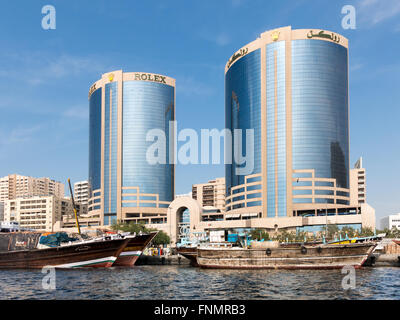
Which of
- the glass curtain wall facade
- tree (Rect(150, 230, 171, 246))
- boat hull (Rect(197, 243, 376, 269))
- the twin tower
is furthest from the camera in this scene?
the glass curtain wall facade

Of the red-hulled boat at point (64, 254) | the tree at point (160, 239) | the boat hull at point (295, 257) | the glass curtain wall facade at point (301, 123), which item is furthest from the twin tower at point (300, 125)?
the red-hulled boat at point (64, 254)

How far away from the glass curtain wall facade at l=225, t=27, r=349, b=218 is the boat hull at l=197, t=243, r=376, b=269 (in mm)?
111305

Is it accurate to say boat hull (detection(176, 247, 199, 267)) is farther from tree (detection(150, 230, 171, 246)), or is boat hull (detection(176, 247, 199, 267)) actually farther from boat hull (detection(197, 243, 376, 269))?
tree (detection(150, 230, 171, 246))

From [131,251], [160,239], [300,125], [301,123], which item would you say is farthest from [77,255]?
[301,123]

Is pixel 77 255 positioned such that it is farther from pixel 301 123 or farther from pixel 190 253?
pixel 301 123

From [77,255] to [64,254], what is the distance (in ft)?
8.23

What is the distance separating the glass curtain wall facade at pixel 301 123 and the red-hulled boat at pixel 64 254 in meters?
115

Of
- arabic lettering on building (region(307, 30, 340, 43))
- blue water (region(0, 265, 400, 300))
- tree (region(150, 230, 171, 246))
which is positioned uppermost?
arabic lettering on building (region(307, 30, 340, 43))

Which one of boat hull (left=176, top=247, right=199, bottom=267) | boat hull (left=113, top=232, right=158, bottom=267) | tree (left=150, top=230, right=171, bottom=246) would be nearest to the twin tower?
tree (left=150, top=230, right=171, bottom=246)

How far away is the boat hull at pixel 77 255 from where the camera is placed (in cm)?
7994

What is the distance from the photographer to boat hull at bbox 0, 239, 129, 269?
79938 millimetres

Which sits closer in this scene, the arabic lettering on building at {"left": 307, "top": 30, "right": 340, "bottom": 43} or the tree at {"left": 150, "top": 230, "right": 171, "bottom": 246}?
the tree at {"left": 150, "top": 230, "right": 171, "bottom": 246}

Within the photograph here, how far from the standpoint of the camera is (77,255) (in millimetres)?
80062

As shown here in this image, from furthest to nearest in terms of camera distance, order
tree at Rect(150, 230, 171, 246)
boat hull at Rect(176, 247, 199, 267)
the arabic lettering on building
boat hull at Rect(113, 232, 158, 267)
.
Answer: the arabic lettering on building, tree at Rect(150, 230, 171, 246), boat hull at Rect(176, 247, 199, 267), boat hull at Rect(113, 232, 158, 267)
